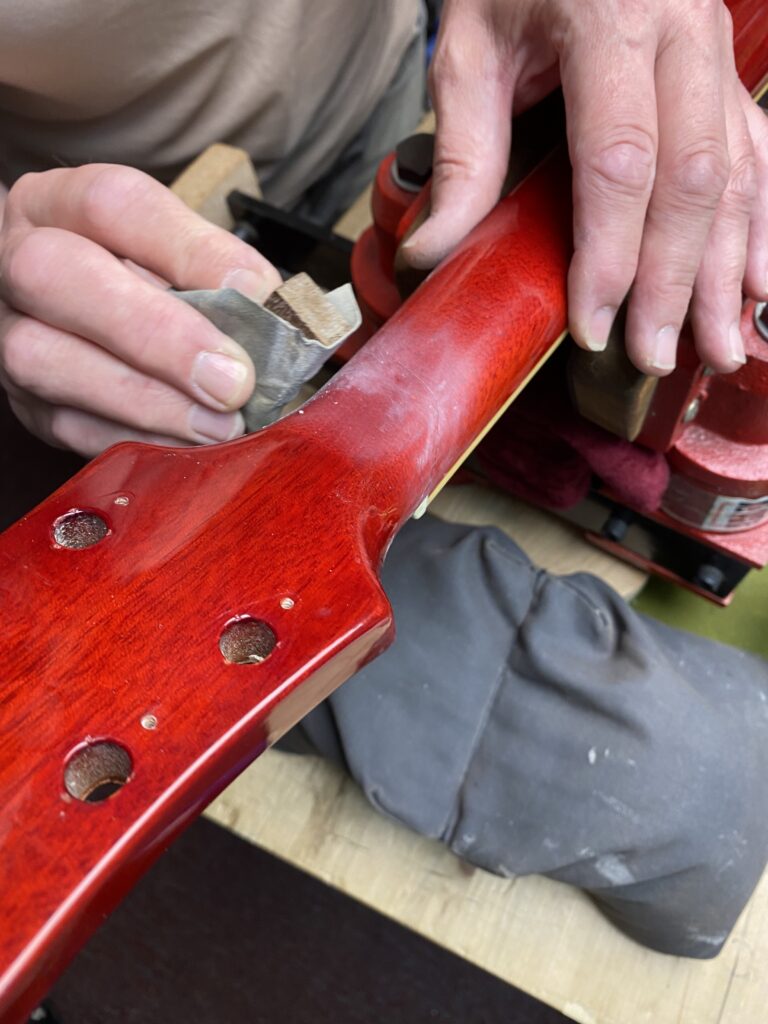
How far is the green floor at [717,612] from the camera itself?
73cm

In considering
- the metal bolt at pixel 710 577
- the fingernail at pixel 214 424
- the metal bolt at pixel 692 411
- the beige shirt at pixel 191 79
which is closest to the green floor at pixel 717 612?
the metal bolt at pixel 710 577

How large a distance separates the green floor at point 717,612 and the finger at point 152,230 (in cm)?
46

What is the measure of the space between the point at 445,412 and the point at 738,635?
46 cm

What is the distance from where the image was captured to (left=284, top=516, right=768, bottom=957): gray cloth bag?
0.55m

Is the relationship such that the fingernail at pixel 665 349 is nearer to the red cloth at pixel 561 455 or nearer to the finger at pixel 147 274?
the red cloth at pixel 561 455

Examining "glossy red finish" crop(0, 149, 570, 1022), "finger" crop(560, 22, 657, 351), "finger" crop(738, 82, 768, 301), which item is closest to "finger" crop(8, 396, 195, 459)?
"glossy red finish" crop(0, 149, 570, 1022)

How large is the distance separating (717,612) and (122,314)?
552 mm

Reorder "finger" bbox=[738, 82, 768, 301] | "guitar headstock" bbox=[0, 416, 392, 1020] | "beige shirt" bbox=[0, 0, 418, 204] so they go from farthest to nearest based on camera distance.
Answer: "beige shirt" bbox=[0, 0, 418, 204] → "finger" bbox=[738, 82, 768, 301] → "guitar headstock" bbox=[0, 416, 392, 1020]

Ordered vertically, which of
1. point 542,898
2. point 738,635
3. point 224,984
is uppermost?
point 738,635

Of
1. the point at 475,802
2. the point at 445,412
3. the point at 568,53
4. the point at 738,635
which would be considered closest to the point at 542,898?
the point at 475,802

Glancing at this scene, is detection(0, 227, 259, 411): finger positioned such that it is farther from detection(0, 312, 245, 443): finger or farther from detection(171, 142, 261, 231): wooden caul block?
detection(171, 142, 261, 231): wooden caul block

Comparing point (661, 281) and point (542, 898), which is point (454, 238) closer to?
point (661, 281)

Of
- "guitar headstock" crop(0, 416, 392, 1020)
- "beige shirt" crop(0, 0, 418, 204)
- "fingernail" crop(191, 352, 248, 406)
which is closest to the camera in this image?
"guitar headstock" crop(0, 416, 392, 1020)

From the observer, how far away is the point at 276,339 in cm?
41
